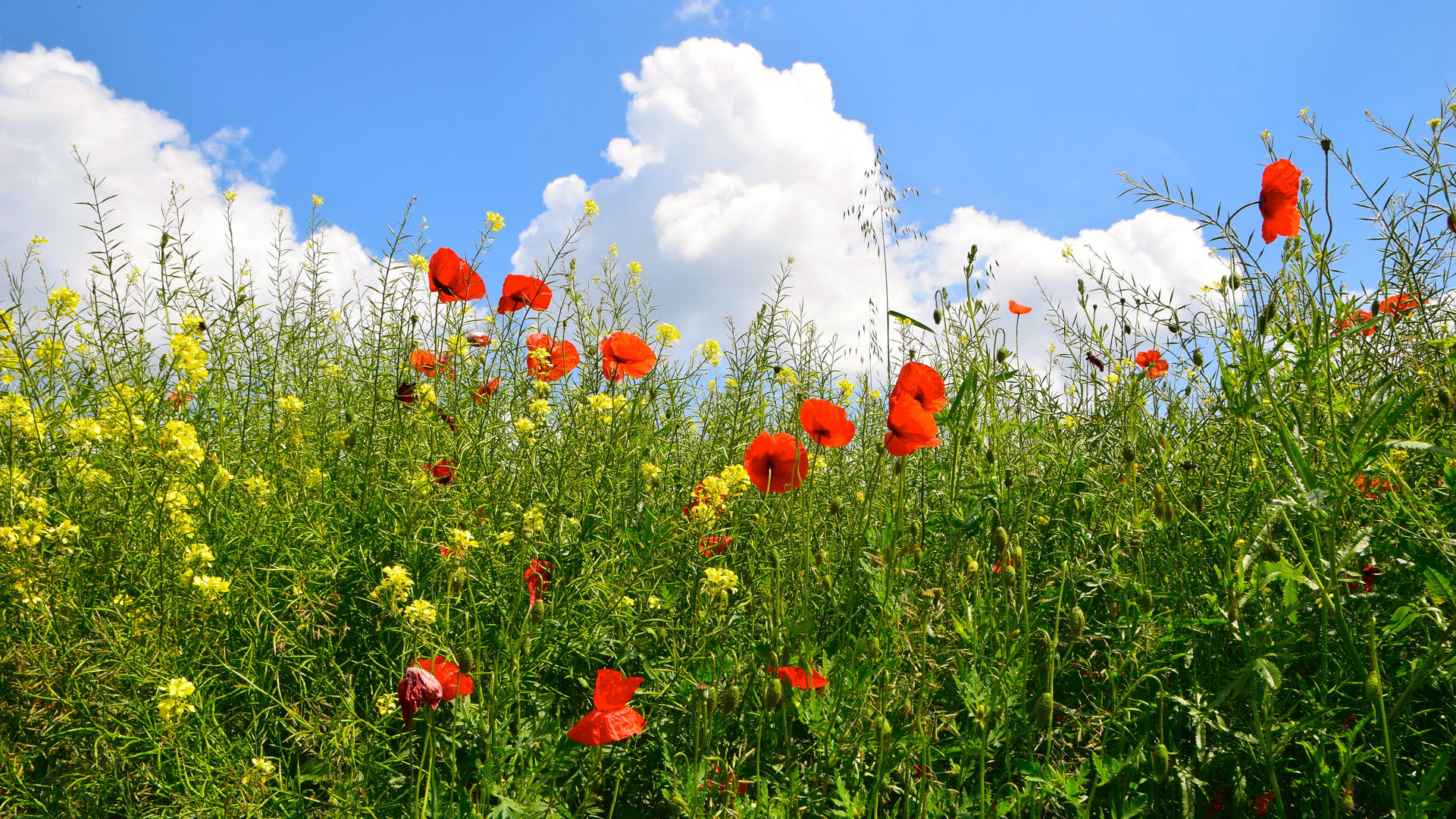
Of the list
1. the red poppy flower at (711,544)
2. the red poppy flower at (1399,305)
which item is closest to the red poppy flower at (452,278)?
the red poppy flower at (711,544)

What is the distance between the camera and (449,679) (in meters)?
1.35

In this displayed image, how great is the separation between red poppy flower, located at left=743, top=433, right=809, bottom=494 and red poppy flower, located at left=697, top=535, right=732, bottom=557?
0.26m

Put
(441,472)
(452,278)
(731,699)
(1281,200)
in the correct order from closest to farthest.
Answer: (731,699) → (1281,200) → (441,472) → (452,278)

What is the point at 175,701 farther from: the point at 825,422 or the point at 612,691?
the point at 825,422

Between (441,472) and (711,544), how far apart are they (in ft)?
2.33

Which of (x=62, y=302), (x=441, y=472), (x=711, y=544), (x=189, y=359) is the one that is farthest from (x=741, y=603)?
(x=62, y=302)

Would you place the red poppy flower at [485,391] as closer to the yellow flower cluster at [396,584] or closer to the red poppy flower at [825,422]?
the yellow flower cluster at [396,584]

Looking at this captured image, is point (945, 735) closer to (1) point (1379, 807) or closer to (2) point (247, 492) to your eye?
(1) point (1379, 807)

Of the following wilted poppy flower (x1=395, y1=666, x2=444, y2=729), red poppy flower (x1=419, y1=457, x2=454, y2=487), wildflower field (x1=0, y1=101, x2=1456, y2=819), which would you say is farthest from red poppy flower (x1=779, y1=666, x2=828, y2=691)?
red poppy flower (x1=419, y1=457, x2=454, y2=487)

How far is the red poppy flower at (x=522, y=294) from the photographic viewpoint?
2.28m

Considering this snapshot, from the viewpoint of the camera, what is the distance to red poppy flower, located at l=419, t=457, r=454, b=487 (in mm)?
1851

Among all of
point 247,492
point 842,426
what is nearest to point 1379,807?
point 842,426

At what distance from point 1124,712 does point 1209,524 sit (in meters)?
0.68

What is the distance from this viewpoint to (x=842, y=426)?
178cm
